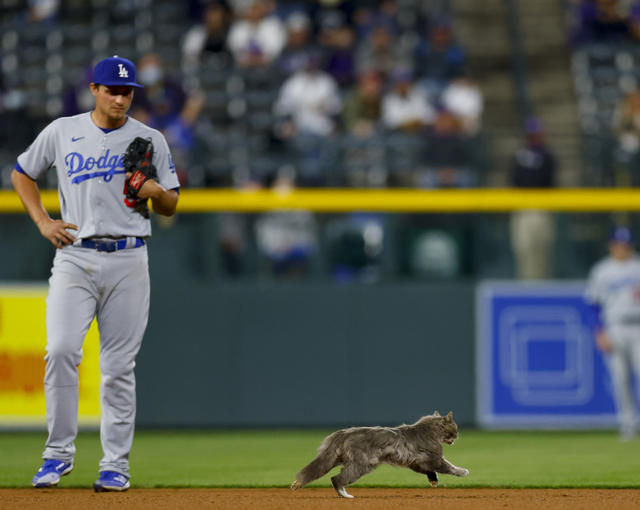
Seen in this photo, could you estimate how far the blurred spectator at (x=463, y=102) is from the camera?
13875mm

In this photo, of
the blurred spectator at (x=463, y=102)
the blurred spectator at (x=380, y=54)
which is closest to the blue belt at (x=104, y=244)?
the blurred spectator at (x=463, y=102)

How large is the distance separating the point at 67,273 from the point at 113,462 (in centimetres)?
96

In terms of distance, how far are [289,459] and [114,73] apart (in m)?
3.69

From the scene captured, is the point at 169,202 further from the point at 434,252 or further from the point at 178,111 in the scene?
the point at 178,111

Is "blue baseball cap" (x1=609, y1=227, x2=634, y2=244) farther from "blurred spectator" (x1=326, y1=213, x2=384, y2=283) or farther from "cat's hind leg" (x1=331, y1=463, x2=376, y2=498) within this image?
"cat's hind leg" (x1=331, y1=463, x2=376, y2=498)

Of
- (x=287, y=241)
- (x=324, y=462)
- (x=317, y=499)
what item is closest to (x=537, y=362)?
(x=287, y=241)

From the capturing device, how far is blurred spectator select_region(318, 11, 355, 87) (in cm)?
1427

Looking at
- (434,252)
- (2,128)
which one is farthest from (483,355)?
(2,128)

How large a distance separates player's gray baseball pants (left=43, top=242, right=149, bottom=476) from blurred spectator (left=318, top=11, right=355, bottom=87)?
8.49m

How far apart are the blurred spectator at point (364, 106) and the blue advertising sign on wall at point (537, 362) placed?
2668mm

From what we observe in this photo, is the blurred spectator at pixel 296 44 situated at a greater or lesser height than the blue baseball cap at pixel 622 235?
greater

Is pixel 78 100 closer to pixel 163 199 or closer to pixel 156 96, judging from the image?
pixel 156 96

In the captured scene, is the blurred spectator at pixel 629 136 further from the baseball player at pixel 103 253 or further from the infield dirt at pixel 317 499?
the baseball player at pixel 103 253

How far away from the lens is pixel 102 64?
19.2 ft
